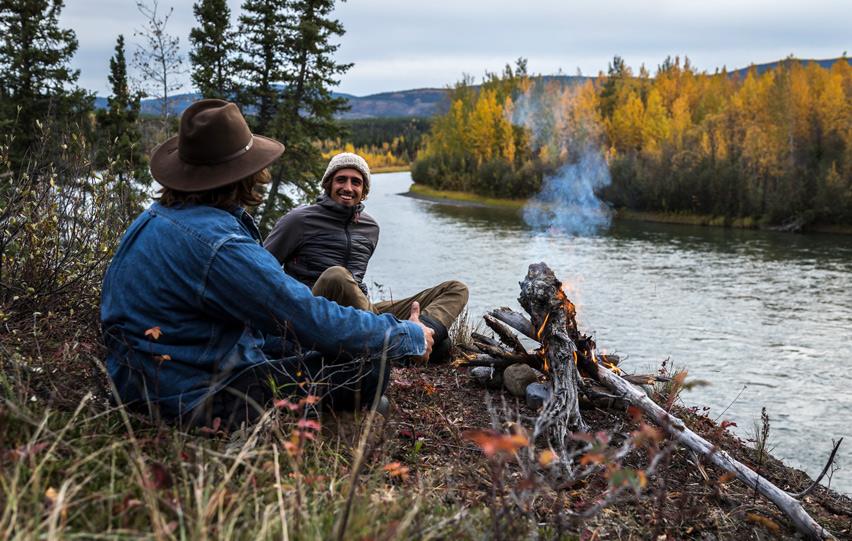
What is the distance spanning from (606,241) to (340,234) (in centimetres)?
2822

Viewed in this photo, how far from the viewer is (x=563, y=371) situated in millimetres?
4883

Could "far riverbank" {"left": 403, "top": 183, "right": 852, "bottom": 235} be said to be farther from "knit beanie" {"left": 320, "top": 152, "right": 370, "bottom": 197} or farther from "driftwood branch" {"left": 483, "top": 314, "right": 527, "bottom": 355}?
"knit beanie" {"left": 320, "top": 152, "right": 370, "bottom": 197}

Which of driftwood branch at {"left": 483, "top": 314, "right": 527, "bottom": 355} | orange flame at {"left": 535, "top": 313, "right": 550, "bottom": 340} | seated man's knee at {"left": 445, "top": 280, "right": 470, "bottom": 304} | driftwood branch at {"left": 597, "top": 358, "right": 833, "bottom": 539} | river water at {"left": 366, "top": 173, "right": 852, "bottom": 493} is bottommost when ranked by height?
river water at {"left": 366, "top": 173, "right": 852, "bottom": 493}

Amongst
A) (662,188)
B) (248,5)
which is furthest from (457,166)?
(248,5)

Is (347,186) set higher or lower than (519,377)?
higher

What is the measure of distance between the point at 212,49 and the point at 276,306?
74.3 feet

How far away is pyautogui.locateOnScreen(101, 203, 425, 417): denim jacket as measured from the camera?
105 inches

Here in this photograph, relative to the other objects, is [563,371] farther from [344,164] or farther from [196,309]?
[196,309]

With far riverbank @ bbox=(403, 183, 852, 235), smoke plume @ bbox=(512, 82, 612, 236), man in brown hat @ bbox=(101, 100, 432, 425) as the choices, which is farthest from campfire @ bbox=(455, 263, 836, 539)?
far riverbank @ bbox=(403, 183, 852, 235)

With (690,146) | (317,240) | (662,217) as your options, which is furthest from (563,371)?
(690,146)

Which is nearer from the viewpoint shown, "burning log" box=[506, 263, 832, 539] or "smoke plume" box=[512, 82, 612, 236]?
"burning log" box=[506, 263, 832, 539]

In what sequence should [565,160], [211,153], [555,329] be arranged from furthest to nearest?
[565,160] → [555,329] → [211,153]

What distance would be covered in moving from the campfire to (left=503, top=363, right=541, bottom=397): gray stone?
12 mm

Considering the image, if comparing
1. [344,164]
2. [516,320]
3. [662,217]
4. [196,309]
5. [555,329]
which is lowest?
[662,217]
